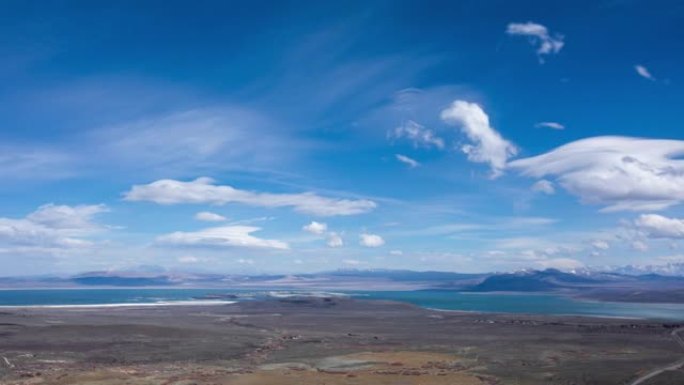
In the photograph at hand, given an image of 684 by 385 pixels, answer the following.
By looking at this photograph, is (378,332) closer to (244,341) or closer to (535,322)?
(244,341)

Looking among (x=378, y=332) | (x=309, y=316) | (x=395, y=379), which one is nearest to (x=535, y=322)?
(x=378, y=332)

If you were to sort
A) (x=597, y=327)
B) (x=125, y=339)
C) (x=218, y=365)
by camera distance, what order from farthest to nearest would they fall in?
1. (x=597, y=327)
2. (x=125, y=339)
3. (x=218, y=365)

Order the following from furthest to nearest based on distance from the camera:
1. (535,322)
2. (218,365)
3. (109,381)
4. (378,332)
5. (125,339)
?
1. (535,322)
2. (378,332)
3. (125,339)
4. (218,365)
5. (109,381)

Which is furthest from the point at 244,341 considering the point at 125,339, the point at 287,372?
the point at 287,372

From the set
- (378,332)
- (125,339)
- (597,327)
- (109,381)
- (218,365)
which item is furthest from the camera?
(597,327)

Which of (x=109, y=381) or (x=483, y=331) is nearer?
(x=109, y=381)

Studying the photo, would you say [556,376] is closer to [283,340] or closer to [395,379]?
[395,379]
